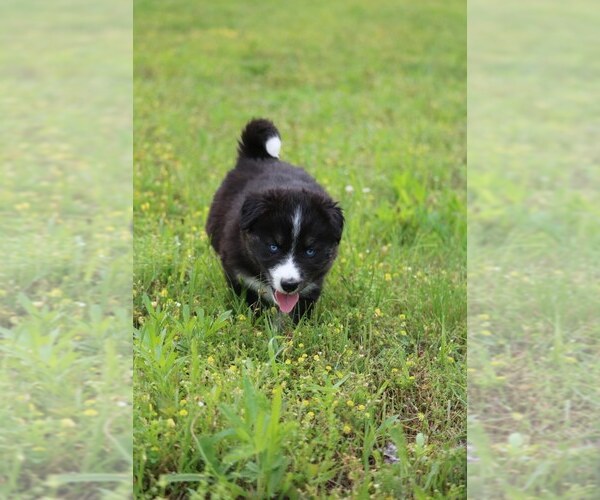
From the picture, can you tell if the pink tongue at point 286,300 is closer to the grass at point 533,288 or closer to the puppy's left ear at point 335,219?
the puppy's left ear at point 335,219

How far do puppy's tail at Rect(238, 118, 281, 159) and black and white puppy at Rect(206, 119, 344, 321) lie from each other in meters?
0.49

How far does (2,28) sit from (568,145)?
7.02 metres

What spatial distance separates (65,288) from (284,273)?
1.05 metres

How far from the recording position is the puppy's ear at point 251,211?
3.97 metres

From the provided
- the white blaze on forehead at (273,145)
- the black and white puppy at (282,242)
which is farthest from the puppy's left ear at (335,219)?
the white blaze on forehead at (273,145)

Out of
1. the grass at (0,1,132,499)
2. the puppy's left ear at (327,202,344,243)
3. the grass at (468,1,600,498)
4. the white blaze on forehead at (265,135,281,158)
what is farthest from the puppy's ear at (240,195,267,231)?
the grass at (468,1,600,498)

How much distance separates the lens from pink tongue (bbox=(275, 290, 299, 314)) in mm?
4043

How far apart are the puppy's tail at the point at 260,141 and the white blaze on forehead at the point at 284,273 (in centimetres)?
114

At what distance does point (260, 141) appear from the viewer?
4949 mm

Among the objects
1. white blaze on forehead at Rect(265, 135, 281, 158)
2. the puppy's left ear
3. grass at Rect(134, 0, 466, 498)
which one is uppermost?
white blaze on forehead at Rect(265, 135, 281, 158)

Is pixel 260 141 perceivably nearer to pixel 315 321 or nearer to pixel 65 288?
pixel 315 321

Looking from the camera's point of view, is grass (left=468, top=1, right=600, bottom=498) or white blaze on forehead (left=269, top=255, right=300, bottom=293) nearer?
grass (left=468, top=1, right=600, bottom=498)

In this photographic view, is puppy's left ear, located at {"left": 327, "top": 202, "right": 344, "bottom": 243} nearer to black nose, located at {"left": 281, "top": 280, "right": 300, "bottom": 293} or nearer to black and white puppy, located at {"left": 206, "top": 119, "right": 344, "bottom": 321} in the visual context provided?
black and white puppy, located at {"left": 206, "top": 119, "right": 344, "bottom": 321}

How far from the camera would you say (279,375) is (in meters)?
3.66
